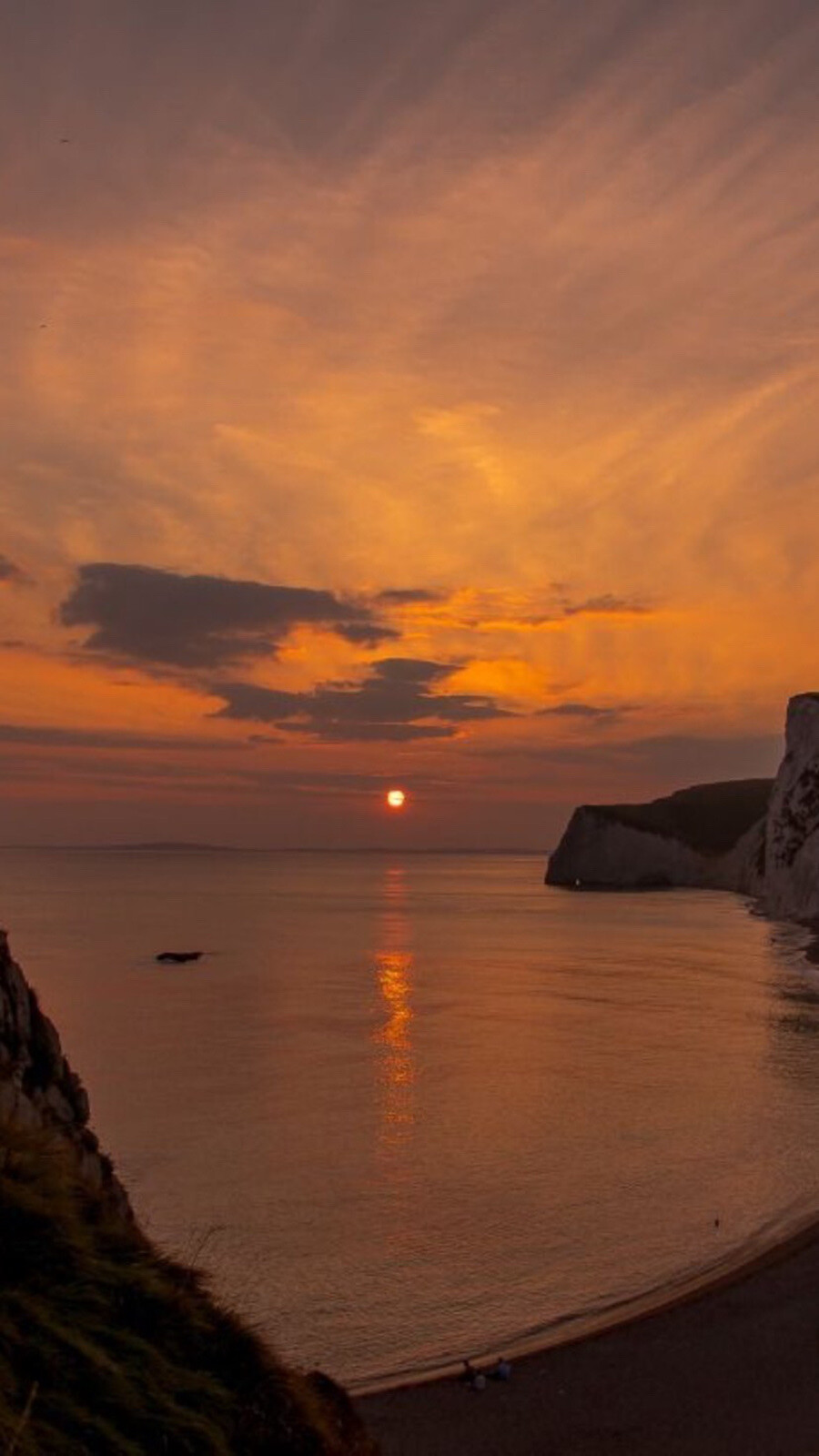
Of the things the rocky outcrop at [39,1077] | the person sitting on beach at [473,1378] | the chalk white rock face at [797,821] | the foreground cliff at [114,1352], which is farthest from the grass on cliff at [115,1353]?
the chalk white rock face at [797,821]

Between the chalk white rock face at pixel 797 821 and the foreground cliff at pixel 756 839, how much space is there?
9 cm

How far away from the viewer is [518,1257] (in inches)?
751

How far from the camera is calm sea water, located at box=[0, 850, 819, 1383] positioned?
1795cm

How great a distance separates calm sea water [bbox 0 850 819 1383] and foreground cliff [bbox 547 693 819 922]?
40938 mm

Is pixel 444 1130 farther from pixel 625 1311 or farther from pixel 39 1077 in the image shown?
pixel 39 1077

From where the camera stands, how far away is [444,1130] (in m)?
28.8

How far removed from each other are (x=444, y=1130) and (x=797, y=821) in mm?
93344

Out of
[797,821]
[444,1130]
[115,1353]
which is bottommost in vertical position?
[444,1130]

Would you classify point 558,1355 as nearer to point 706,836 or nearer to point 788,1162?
point 788,1162

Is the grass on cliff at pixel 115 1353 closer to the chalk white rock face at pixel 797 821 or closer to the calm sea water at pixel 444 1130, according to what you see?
the calm sea water at pixel 444 1130

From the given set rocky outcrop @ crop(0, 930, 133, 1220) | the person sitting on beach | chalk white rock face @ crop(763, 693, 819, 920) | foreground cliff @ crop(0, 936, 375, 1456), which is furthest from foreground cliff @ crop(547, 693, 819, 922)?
foreground cliff @ crop(0, 936, 375, 1456)

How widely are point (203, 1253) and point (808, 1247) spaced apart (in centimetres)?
995

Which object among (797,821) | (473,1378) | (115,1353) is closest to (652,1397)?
(473,1378)

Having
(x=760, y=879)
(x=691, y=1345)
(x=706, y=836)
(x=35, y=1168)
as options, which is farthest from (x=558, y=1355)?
(x=706, y=836)
